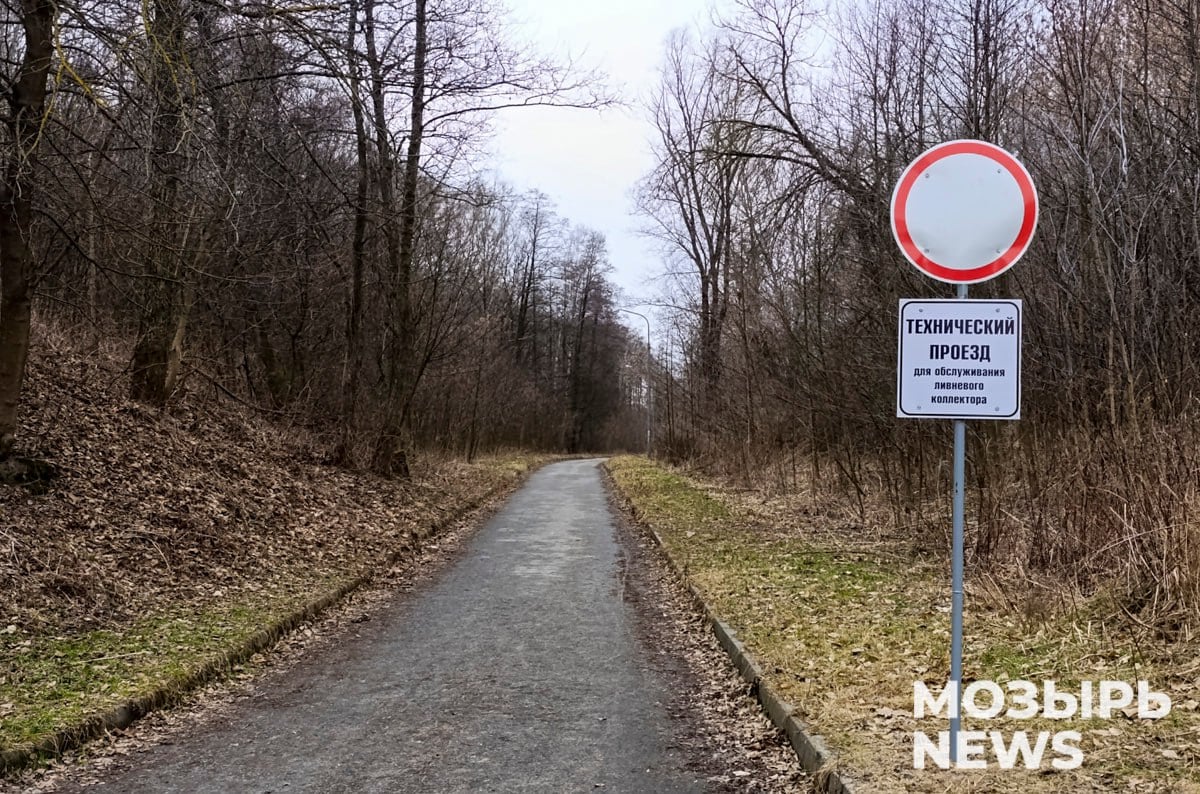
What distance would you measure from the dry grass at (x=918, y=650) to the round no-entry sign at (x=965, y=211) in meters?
2.32

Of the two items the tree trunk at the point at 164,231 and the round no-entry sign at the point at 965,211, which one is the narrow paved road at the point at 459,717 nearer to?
the round no-entry sign at the point at 965,211

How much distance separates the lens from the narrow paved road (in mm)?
4562

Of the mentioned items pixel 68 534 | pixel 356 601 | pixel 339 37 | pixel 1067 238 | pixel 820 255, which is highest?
pixel 339 37

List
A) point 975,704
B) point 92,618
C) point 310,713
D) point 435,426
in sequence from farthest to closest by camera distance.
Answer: point 435,426, point 92,618, point 310,713, point 975,704

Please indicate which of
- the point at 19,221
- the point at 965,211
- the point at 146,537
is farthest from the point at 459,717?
the point at 19,221

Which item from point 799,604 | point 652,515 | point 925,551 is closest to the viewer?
point 799,604

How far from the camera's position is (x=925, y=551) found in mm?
10758

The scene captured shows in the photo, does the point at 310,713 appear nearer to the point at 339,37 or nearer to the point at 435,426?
the point at 339,37

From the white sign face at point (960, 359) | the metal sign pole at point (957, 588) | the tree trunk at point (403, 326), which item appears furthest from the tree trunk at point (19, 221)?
the tree trunk at point (403, 326)

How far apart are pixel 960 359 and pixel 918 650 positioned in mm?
3132

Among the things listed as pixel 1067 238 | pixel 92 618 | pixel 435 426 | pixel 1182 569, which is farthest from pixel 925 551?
pixel 435 426

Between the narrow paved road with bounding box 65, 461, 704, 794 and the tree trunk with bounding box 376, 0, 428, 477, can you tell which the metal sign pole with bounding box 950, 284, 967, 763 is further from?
the tree trunk with bounding box 376, 0, 428, 477

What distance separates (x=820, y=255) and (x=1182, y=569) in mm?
9644

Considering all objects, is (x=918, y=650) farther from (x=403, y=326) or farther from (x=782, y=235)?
(x=403, y=326)
